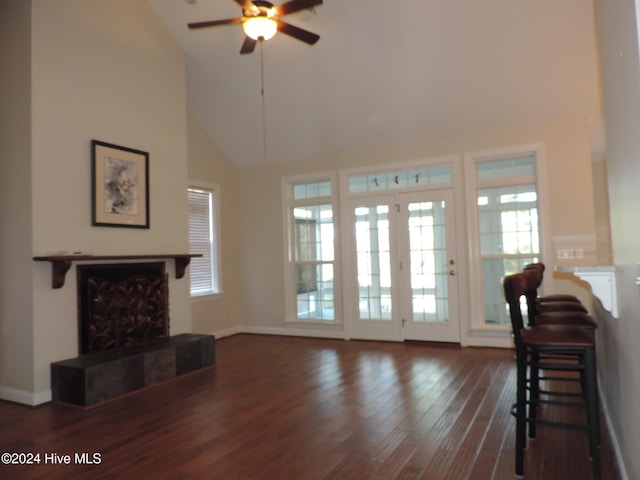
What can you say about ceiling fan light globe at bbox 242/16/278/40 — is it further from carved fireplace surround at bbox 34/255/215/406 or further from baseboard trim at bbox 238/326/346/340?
baseboard trim at bbox 238/326/346/340

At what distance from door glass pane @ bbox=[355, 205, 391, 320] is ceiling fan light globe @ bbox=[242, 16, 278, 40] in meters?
3.03

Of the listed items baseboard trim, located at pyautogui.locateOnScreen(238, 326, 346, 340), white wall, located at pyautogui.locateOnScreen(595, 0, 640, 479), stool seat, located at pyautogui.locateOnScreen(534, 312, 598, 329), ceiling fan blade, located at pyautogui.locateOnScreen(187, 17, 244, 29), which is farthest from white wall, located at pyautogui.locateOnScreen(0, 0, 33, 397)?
white wall, located at pyautogui.locateOnScreen(595, 0, 640, 479)

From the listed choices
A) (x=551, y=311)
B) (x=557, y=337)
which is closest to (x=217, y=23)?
(x=557, y=337)

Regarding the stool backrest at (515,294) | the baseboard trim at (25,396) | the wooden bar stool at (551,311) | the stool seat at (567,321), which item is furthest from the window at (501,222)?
the baseboard trim at (25,396)

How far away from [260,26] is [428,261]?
3548 millimetres

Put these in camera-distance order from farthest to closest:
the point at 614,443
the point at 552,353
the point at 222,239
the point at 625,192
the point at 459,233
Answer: the point at 222,239, the point at 459,233, the point at 614,443, the point at 552,353, the point at 625,192

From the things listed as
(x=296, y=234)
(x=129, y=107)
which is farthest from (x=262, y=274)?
(x=129, y=107)

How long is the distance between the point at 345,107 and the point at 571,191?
2890 mm

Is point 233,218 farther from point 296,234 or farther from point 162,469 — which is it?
point 162,469

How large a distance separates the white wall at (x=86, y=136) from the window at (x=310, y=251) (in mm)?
1979

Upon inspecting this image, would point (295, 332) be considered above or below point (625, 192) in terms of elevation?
below

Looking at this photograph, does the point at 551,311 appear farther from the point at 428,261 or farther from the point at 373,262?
the point at 373,262

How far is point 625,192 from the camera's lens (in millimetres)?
1736

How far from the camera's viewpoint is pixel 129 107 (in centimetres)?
439
